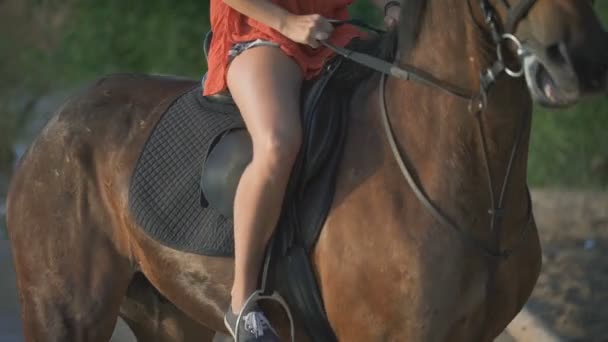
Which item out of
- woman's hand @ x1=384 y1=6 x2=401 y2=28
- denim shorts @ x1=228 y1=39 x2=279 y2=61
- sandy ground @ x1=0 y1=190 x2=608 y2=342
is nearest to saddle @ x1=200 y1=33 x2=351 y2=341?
denim shorts @ x1=228 y1=39 x2=279 y2=61

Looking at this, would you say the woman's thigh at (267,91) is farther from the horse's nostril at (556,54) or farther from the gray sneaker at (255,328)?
the horse's nostril at (556,54)

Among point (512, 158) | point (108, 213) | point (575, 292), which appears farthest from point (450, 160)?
point (575, 292)

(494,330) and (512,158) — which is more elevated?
(512,158)

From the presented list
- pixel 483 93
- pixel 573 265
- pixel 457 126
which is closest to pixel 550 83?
pixel 483 93

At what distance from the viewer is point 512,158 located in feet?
12.8

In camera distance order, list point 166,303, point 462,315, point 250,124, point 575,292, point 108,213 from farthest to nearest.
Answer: point 575,292 → point 166,303 → point 108,213 → point 250,124 → point 462,315

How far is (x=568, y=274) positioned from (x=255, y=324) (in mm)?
3587

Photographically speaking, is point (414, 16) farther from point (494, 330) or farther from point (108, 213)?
point (108, 213)

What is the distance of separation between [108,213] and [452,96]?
171 centimetres

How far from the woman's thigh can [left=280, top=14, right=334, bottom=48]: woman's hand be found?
12 cm

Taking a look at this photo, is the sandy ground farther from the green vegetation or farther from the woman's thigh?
the woman's thigh

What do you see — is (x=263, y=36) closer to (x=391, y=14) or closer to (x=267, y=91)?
(x=267, y=91)

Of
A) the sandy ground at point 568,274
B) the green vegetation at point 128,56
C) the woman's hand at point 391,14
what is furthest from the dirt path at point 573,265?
the woman's hand at point 391,14

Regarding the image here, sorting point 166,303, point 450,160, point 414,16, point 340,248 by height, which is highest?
point 414,16
